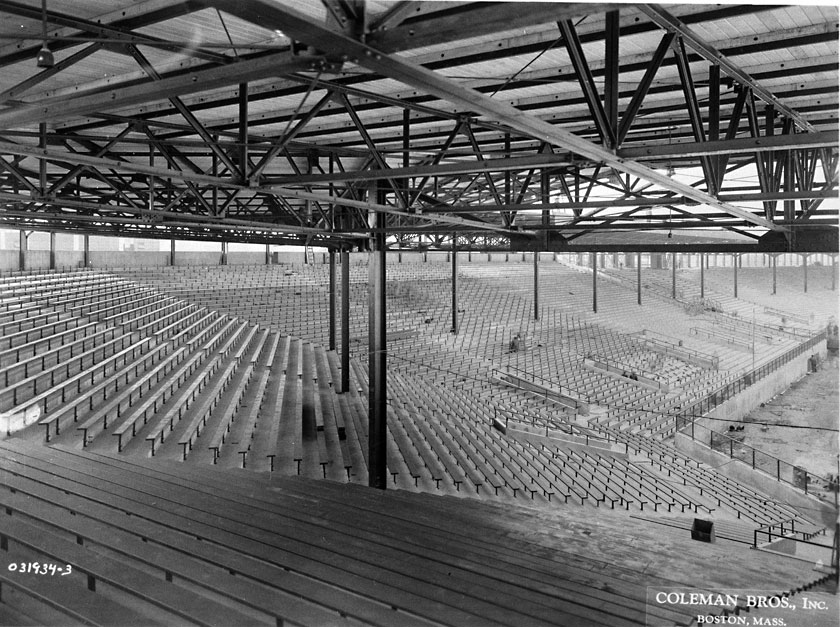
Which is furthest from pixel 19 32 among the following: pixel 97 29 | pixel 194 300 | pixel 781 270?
pixel 781 270

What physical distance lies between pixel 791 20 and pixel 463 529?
6633mm

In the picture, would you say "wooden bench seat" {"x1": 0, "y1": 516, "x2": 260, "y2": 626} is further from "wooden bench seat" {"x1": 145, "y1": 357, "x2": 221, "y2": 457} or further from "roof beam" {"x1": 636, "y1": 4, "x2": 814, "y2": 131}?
"roof beam" {"x1": 636, "y1": 4, "x2": 814, "y2": 131}

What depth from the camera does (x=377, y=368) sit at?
35.8ft

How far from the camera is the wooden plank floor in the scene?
4230 millimetres

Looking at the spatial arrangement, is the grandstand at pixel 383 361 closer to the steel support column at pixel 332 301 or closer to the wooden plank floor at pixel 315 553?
the wooden plank floor at pixel 315 553

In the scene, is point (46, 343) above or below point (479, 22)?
below

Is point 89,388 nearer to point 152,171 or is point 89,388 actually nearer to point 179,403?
point 179,403

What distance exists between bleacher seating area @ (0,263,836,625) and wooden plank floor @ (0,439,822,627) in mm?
49

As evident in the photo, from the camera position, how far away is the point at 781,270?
163 feet

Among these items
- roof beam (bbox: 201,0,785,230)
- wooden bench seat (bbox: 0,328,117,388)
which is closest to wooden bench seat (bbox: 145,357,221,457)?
wooden bench seat (bbox: 0,328,117,388)

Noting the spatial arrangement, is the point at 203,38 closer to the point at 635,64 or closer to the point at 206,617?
the point at 635,64

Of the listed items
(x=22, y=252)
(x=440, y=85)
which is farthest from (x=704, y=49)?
(x=22, y=252)

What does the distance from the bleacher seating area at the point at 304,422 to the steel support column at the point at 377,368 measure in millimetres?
731

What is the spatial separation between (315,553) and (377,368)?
5.40 metres
